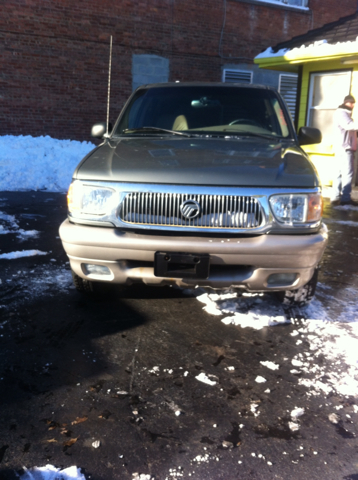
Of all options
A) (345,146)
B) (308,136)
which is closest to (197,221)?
(308,136)

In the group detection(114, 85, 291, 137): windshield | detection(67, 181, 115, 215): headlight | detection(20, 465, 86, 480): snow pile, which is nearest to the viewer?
detection(20, 465, 86, 480): snow pile

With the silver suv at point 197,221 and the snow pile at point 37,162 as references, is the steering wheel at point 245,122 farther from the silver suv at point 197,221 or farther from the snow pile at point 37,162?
the snow pile at point 37,162

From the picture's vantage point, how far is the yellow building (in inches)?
413

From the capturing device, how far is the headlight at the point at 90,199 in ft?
10.4

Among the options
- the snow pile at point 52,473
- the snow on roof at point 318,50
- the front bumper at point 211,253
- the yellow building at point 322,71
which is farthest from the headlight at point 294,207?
the yellow building at point 322,71

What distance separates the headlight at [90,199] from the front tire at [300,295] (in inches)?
63.6

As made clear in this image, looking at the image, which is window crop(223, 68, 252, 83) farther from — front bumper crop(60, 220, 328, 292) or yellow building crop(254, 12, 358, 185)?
front bumper crop(60, 220, 328, 292)

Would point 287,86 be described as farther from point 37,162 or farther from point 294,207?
point 294,207

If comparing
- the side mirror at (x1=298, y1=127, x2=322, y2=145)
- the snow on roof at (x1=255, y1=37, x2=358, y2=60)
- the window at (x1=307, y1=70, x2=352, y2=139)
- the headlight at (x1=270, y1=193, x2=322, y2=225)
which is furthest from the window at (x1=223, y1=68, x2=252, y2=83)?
the headlight at (x1=270, y1=193, x2=322, y2=225)

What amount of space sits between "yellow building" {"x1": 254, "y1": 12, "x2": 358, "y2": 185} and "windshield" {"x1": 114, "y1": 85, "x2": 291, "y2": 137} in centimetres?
646

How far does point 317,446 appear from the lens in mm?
2240

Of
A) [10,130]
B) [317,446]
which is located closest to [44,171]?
[10,130]

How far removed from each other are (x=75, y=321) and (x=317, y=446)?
1983 mm

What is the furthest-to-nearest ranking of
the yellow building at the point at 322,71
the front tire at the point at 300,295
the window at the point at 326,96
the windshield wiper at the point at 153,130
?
the window at the point at 326,96 → the yellow building at the point at 322,71 → the windshield wiper at the point at 153,130 → the front tire at the point at 300,295
